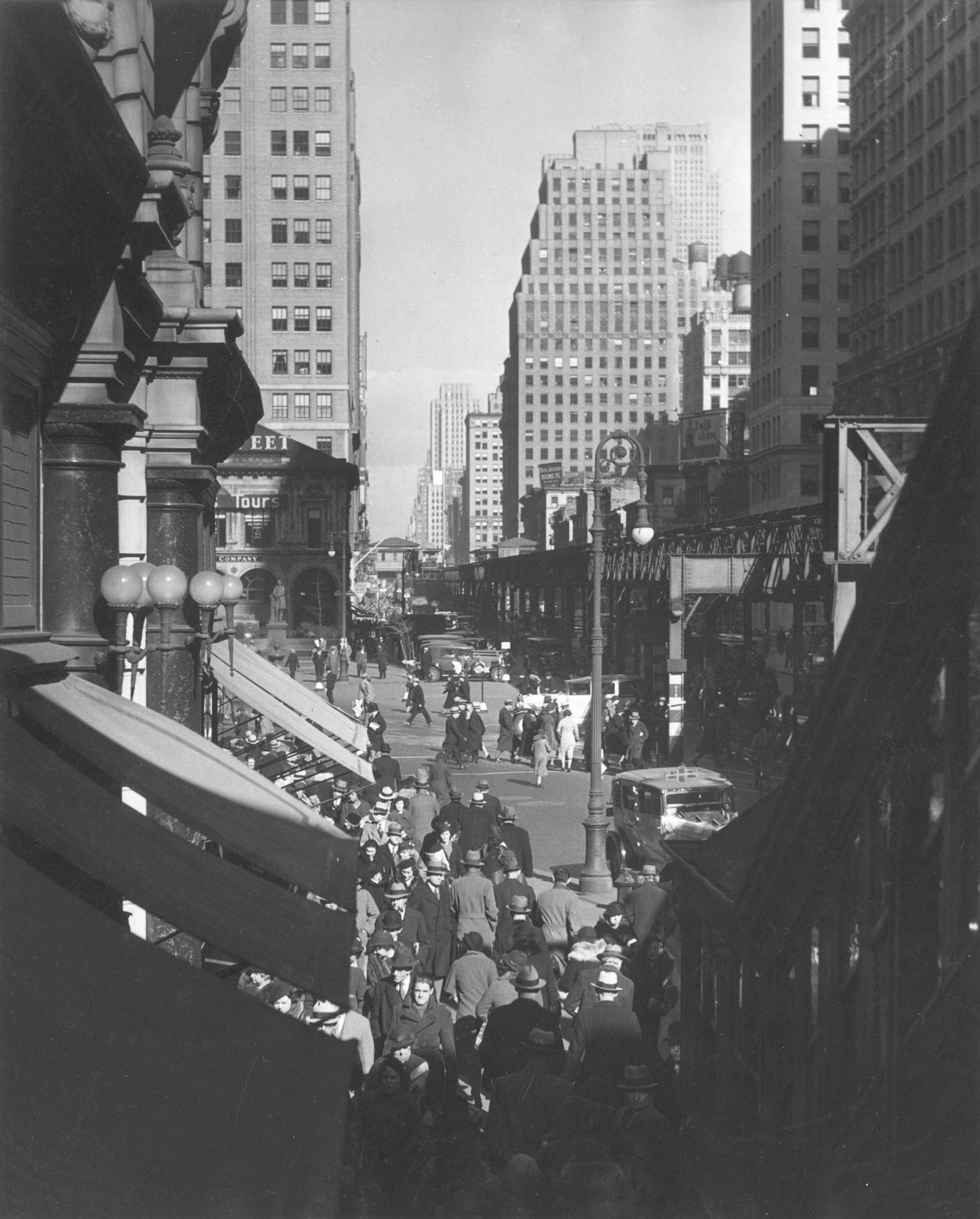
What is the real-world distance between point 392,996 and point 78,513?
13.6 feet

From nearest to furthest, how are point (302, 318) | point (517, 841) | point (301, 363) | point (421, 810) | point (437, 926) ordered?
point (437, 926) < point (517, 841) < point (421, 810) < point (302, 318) < point (301, 363)

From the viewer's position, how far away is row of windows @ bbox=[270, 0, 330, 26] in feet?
243

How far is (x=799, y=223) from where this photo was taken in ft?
271

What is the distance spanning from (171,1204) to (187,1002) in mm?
809

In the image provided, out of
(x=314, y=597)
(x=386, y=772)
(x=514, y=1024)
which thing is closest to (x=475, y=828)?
(x=386, y=772)

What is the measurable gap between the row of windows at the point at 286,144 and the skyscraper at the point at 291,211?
76 mm

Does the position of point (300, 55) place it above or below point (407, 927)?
above

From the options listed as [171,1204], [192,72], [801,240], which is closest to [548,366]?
[801,240]

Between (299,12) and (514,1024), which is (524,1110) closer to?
(514,1024)

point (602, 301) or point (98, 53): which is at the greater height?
point (602, 301)

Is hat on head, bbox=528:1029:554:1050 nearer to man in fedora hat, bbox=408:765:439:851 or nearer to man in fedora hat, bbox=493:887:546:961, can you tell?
man in fedora hat, bbox=493:887:546:961

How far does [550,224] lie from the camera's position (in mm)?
163500

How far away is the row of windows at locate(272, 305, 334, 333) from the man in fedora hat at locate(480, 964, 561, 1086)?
83668mm

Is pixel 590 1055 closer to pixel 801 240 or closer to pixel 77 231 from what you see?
pixel 77 231
